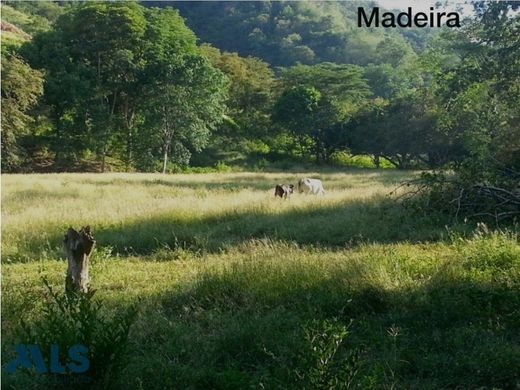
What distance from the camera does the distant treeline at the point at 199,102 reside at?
23484mm

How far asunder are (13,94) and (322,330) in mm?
35769

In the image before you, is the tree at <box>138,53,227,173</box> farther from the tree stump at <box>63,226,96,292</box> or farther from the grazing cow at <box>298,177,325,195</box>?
the tree stump at <box>63,226,96,292</box>

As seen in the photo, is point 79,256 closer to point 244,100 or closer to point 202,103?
point 202,103

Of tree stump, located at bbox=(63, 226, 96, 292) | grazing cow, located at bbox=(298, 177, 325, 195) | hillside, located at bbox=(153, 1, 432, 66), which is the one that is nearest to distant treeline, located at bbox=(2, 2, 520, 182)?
grazing cow, located at bbox=(298, 177, 325, 195)

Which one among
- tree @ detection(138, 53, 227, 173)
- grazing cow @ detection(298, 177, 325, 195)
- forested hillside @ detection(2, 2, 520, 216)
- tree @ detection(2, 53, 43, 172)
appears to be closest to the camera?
grazing cow @ detection(298, 177, 325, 195)

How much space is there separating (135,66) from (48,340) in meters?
41.6

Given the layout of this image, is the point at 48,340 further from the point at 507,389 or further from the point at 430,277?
the point at 430,277

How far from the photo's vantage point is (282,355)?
14.5ft

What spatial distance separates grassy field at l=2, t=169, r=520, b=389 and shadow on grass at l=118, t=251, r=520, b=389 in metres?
0.01

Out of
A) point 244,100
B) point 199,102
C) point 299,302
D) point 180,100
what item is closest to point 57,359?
point 299,302

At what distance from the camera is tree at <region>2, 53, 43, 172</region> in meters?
33.1

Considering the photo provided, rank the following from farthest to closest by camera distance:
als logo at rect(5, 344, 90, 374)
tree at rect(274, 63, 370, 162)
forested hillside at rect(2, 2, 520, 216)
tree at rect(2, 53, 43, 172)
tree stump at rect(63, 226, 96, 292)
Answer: tree at rect(274, 63, 370, 162) → tree at rect(2, 53, 43, 172) → forested hillside at rect(2, 2, 520, 216) → tree stump at rect(63, 226, 96, 292) → als logo at rect(5, 344, 90, 374)

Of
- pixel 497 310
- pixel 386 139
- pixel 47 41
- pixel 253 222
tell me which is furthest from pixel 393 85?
pixel 497 310

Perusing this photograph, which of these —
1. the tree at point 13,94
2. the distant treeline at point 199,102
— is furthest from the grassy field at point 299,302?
the tree at point 13,94
